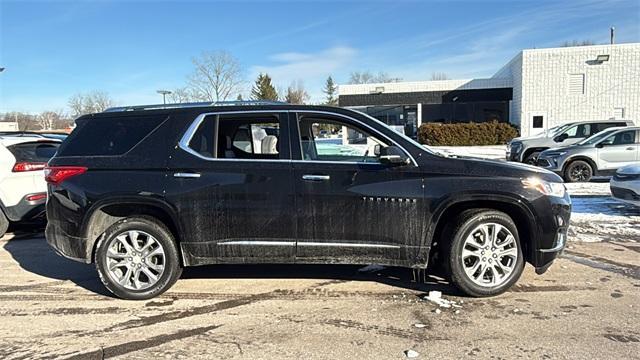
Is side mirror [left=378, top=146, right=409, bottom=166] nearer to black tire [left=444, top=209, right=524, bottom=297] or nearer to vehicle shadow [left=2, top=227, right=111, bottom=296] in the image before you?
black tire [left=444, top=209, right=524, bottom=297]

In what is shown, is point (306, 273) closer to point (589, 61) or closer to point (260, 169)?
Answer: point (260, 169)

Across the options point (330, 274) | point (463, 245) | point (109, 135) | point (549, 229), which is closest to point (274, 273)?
point (330, 274)

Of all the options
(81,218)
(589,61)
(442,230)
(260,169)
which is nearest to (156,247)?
(81,218)

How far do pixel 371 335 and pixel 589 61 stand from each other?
35.1 meters

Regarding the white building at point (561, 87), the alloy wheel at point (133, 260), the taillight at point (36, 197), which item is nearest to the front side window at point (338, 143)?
the alloy wheel at point (133, 260)

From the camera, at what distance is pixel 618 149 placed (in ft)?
42.4

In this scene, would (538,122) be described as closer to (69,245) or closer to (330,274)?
(330,274)

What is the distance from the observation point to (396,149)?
14.8ft

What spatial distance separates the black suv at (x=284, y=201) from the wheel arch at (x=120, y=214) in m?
0.01

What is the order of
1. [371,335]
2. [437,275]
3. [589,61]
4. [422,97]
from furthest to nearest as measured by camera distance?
[422,97], [589,61], [437,275], [371,335]

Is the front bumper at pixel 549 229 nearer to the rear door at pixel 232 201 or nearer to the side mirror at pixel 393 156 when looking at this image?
the side mirror at pixel 393 156

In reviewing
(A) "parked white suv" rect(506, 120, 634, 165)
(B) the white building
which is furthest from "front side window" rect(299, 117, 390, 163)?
(B) the white building

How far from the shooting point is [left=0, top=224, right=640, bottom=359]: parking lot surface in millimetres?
3674

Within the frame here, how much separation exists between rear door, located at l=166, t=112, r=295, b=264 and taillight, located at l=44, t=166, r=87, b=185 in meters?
0.97
